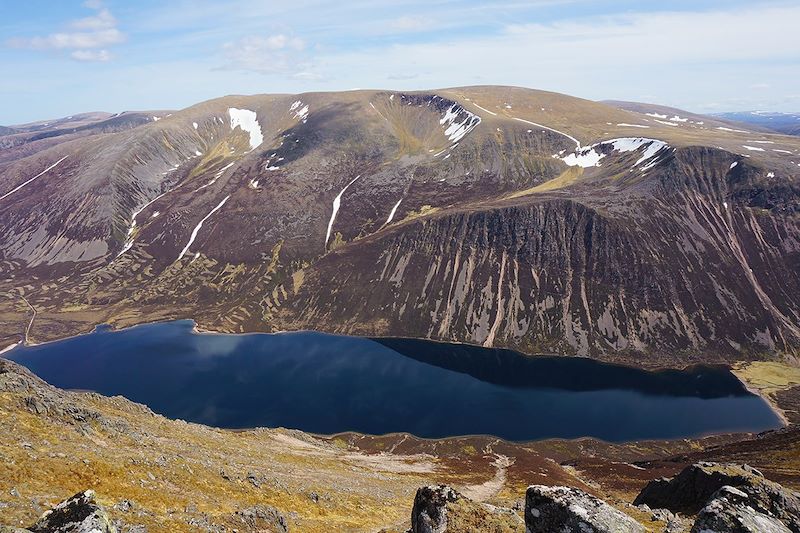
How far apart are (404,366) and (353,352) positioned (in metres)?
20.3

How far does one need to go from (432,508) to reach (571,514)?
7024mm

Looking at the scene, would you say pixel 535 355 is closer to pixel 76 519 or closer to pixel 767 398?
pixel 767 398

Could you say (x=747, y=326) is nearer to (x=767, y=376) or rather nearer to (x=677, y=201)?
(x=767, y=376)

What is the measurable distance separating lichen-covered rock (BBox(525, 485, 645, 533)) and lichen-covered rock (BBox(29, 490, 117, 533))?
608 inches

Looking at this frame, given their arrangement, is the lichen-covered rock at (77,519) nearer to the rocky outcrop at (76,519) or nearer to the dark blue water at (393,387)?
the rocky outcrop at (76,519)

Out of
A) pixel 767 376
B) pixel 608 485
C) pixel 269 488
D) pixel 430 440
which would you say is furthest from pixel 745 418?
pixel 269 488

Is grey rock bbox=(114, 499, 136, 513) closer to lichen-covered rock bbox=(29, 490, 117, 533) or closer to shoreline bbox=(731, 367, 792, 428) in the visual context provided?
lichen-covered rock bbox=(29, 490, 117, 533)

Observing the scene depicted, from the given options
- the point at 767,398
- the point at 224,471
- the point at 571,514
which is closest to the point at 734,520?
the point at 571,514

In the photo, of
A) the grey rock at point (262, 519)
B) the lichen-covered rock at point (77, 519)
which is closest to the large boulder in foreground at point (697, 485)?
the grey rock at point (262, 519)

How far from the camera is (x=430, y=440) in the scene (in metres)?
106

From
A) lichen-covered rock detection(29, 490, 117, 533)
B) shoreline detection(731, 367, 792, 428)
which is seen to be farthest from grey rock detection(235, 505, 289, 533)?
shoreline detection(731, 367, 792, 428)

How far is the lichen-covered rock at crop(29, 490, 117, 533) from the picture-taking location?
1644 cm

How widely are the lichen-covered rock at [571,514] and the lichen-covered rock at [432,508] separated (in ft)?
14.8

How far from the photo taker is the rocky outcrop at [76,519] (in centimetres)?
1644
